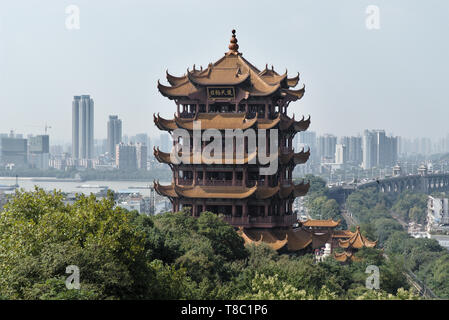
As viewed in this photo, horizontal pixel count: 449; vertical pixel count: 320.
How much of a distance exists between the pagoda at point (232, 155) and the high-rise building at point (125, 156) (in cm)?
13389

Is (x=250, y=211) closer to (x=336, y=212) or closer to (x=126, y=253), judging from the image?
(x=126, y=253)

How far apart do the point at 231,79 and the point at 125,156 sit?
5867 inches

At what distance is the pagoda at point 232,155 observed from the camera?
119ft

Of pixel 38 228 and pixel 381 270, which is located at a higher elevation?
pixel 38 228

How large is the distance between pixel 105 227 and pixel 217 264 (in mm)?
8397

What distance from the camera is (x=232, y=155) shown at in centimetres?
3600

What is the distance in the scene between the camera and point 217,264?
1059 inches

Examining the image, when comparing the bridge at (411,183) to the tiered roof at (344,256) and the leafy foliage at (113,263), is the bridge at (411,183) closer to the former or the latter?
the tiered roof at (344,256)

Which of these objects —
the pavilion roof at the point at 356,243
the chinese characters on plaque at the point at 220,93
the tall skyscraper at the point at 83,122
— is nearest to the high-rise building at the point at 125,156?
the tall skyscraper at the point at 83,122

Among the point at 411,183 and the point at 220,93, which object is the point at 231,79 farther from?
the point at 411,183

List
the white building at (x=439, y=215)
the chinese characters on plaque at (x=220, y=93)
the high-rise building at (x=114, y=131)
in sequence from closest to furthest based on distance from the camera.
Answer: the chinese characters on plaque at (x=220, y=93) < the white building at (x=439, y=215) < the high-rise building at (x=114, y=131)

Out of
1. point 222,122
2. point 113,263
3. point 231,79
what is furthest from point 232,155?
point 113,263

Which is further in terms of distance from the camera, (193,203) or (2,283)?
(193,203)

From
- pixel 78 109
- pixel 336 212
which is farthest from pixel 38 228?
pixel 78 109
